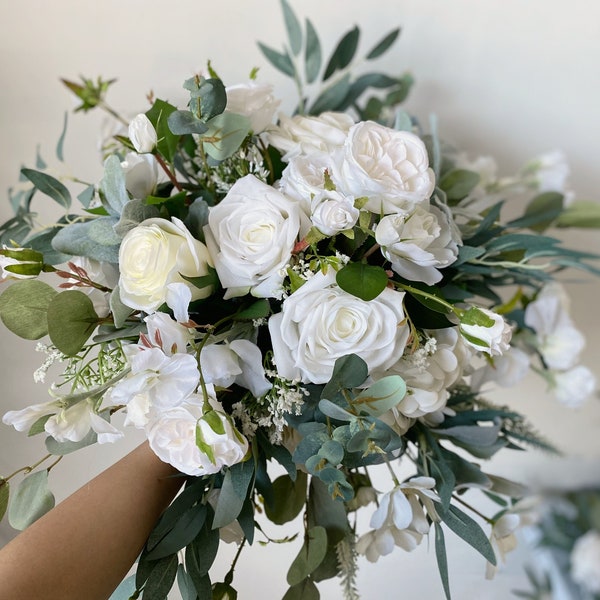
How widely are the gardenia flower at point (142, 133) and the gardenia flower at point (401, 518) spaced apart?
349mm

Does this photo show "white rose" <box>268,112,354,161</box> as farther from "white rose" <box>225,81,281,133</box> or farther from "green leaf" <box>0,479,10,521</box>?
"green leaf" <box>0,479,10,521</box>

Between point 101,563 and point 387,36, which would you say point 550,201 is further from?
point 101,563

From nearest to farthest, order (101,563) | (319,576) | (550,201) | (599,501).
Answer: (599,501), (101,563), (319,576), (550,201)

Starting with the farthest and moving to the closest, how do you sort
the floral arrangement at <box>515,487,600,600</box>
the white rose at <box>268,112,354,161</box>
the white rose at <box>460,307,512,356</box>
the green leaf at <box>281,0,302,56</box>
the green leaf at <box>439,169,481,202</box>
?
the green leaf at <box>281,0,302,56</box>
the green leaf at <box>439,169,481,202</box>
the white rose at <box>268,112,354,161</box>
the white rose at <box>460,307,512,356</box>
the floral arrangement at <box>515,487,600,600</box>

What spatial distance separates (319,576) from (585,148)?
0.71m

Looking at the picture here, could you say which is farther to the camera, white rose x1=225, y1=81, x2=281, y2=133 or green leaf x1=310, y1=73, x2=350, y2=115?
green leaf x1=310, y1=73, x2=350, y2=115

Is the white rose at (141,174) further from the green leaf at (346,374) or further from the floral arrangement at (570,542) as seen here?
the floral arrangement at (570,542)

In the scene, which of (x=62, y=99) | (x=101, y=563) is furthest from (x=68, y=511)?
(x=62, y=99)

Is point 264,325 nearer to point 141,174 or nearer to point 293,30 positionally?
point 141,174

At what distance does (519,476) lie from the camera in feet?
2.21

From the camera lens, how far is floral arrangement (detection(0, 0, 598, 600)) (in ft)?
1.60

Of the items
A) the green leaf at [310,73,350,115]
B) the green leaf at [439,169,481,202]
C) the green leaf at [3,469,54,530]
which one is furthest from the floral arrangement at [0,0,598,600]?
the green leaf at [310,73,350,115]

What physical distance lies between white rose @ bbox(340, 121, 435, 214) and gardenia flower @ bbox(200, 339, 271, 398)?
0.49 ft

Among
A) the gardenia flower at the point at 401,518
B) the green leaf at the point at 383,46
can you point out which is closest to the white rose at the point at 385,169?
the gardenia flower at the point at 401,518
